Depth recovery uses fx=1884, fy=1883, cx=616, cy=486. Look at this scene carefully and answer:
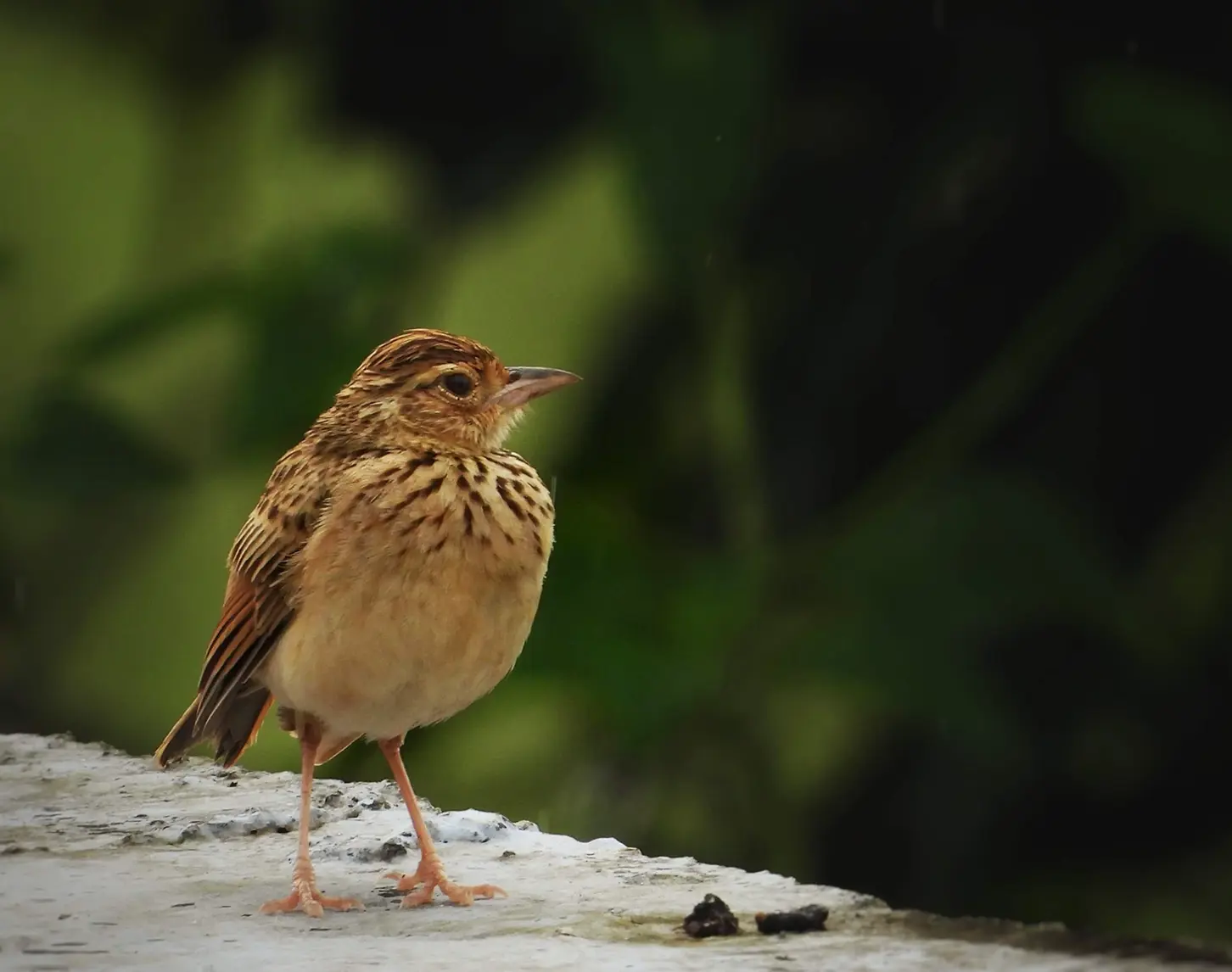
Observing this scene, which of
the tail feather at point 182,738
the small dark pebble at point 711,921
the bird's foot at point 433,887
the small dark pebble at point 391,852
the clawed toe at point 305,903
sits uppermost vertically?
the tail feather at point 182,738

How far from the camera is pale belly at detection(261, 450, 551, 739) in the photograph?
7.79 feet

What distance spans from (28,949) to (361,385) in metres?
0.89

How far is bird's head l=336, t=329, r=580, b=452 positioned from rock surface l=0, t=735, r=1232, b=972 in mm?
632

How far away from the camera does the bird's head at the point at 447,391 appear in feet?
8.55

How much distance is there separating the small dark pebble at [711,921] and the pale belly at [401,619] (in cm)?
42

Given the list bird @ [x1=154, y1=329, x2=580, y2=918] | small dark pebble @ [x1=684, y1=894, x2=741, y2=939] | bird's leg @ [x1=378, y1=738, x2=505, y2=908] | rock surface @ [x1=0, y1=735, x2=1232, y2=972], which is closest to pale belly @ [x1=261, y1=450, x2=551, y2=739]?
bird @ [x1=154, y1=329, x2=580, y2=918]

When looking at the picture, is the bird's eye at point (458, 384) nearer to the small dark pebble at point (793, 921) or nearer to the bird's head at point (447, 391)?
the bird's head at point (447, 391)

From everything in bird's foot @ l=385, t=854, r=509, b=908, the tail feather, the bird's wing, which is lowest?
bird's foot @ l=385, t=854, r=509, b=908

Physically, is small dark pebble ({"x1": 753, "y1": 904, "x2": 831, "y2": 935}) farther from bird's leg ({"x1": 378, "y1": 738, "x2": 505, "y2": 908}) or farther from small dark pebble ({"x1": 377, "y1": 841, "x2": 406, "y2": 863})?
small dark pebble ({"x1": 377, "y1": 841, "x2": 406, "y2": 863})

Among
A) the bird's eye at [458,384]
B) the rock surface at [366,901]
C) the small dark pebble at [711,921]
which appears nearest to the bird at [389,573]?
the bird's eye at [458,384]

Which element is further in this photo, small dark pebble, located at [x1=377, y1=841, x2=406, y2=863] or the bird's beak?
small dark pebble, located at [x1=377, y1=841, x2=406, y2=863]

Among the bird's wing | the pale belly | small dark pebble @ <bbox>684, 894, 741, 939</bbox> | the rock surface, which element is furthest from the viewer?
the bird's wing

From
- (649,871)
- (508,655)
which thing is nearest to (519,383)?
(508,655)

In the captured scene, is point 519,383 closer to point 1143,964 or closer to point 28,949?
point 28,949
